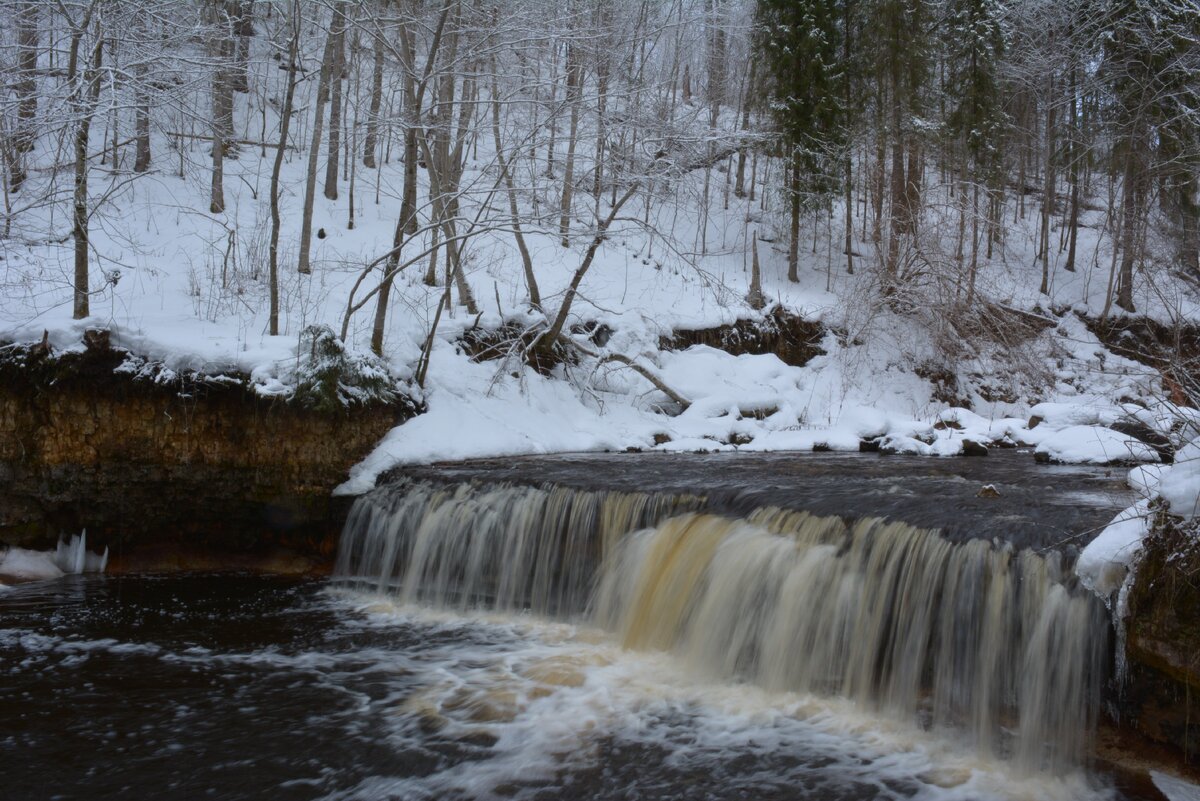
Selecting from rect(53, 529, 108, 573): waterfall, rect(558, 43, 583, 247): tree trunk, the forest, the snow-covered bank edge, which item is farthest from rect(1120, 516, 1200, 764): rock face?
rect(53, 529, 108, 573): waterfall

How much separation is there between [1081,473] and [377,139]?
55.8ft

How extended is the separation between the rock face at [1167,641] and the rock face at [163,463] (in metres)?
7.41

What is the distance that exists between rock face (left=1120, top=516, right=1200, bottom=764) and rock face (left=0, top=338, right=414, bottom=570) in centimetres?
741

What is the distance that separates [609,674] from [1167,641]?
3.32 meters

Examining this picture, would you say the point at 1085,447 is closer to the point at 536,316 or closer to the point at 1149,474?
the point at 1149,474

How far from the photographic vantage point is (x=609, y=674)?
568 centimetres

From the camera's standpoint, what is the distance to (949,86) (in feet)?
79.5

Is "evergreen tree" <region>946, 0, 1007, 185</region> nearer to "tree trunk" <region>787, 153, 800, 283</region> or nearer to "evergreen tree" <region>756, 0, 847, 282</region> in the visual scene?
"evergreen tree" <region>756, 0, 847, 282</region>

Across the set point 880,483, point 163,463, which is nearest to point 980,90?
point 880,483

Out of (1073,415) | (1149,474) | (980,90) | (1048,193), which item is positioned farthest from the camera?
(1048,193)

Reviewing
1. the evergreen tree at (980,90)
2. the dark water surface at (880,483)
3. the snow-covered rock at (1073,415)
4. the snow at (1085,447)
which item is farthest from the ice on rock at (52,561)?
the evergreen tree at (980,90)

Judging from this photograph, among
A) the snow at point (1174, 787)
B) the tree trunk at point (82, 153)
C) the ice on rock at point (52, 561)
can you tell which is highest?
the tree trunk at point (82, 153)

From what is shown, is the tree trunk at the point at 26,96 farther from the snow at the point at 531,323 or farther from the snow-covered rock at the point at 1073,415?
the snow-covered rock at the point at 1073,415

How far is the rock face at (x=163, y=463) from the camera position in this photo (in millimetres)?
8273
